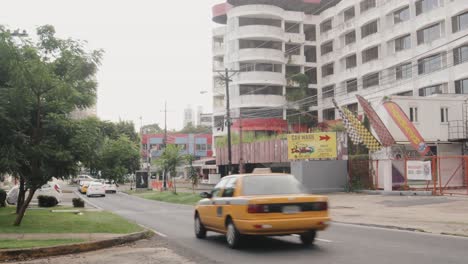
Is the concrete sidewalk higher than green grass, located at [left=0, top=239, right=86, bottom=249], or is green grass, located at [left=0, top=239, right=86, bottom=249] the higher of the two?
green grass, located at [left=0, top=239, right=86, bottom=249]

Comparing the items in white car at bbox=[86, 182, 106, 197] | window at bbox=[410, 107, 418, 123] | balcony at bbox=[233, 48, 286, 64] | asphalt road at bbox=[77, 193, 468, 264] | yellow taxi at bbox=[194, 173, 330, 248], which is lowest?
white car at bbox=[86, 182, 106, 197]

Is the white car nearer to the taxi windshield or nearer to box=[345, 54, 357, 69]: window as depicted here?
box=[345, 54, 357, 69]: window

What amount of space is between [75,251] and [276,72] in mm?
58016

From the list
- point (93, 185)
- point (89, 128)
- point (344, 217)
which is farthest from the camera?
point (93, 185)

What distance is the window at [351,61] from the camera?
6303cm

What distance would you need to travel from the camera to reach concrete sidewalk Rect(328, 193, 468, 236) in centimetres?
1539

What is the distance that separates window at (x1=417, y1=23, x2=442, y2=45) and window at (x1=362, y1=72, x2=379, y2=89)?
777cm

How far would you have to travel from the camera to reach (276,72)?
67625 mm

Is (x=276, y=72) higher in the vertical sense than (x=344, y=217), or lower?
higher

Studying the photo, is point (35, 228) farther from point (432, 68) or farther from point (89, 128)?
point (432, 68)

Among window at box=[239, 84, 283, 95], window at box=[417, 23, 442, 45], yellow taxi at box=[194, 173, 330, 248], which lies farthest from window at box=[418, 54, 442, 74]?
yellow taxi at box=[194, 173, 330, 248]

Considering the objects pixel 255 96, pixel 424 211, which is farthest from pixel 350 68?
pixel 424 211

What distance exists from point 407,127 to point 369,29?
29.8 metres

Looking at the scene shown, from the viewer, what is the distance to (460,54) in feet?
153
